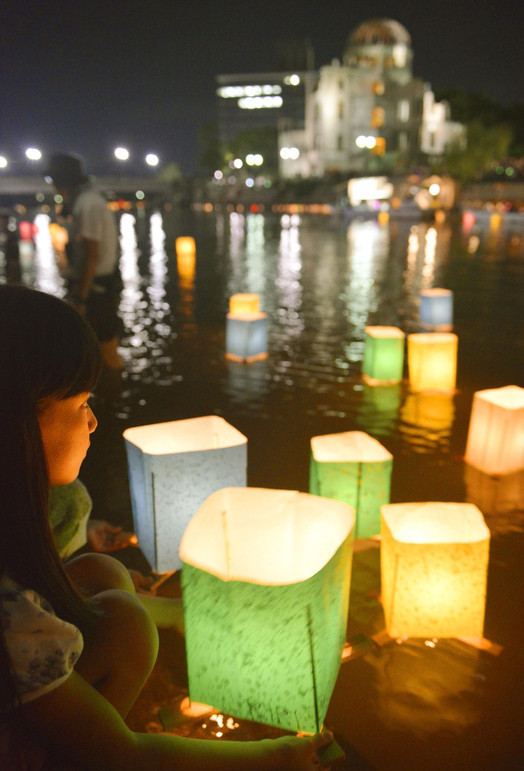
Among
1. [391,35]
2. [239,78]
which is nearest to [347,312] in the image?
[391,35]

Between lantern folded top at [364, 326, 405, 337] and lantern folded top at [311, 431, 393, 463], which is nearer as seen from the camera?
lantern folded top at [311, 431, 393, 463]

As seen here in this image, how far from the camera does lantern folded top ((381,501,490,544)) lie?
8.34ft

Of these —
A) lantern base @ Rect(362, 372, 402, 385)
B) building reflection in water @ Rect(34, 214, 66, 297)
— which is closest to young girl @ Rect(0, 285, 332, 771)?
lantern base @ Rect(362, 372, 402, 385)

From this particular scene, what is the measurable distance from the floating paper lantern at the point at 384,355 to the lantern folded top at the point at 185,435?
3.30 m

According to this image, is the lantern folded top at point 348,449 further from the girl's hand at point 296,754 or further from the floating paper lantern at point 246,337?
the floating paper lantern at point 246,337

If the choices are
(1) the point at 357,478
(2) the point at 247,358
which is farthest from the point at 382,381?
(1) the point at 357,478

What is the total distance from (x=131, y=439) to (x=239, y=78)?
123881mm

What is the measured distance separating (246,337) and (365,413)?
2.15 meters

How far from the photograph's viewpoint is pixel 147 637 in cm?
159

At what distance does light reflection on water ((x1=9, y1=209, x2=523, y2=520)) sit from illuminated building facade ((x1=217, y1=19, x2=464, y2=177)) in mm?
64932

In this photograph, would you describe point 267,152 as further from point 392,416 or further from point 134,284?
point 392,416

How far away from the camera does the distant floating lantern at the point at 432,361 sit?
5879 mm

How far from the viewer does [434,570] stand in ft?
8.19

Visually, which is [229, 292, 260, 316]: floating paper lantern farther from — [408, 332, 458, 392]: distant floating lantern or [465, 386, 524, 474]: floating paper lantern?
[465, 386, 524, 474]: floating paper lantern
